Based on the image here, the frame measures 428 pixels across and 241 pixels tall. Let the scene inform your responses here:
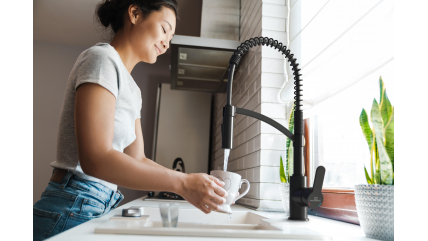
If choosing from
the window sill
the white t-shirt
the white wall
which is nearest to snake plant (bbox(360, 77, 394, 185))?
the window sill

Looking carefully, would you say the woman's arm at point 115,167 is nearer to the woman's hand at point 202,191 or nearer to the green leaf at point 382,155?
the woman's hand at point 202,191

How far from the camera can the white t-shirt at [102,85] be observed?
2.44ft

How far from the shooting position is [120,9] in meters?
1.11

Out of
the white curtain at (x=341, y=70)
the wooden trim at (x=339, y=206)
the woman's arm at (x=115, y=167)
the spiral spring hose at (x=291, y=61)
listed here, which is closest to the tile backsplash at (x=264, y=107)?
the white curtain at (x=341, y=70)

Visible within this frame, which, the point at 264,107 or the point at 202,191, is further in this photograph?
the point at 264,107

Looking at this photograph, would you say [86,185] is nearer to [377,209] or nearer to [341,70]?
[377,209]

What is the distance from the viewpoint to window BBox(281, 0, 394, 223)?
36.1 inches

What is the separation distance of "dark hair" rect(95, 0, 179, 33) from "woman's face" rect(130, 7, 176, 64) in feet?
0.06

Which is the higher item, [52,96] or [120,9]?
[52,96]

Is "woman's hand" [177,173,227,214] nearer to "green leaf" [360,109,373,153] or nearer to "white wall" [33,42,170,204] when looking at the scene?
"green leaf" [360,109,373,153]

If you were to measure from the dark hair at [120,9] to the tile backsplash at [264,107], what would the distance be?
59cm

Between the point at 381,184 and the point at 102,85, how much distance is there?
25.2 inches

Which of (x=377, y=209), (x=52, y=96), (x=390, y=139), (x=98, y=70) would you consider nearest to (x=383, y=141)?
(x=390, y=139)

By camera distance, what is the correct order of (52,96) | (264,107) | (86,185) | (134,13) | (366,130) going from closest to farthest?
(366,130) < (86,185) < (134,13) < (264,107) < (52,96)
